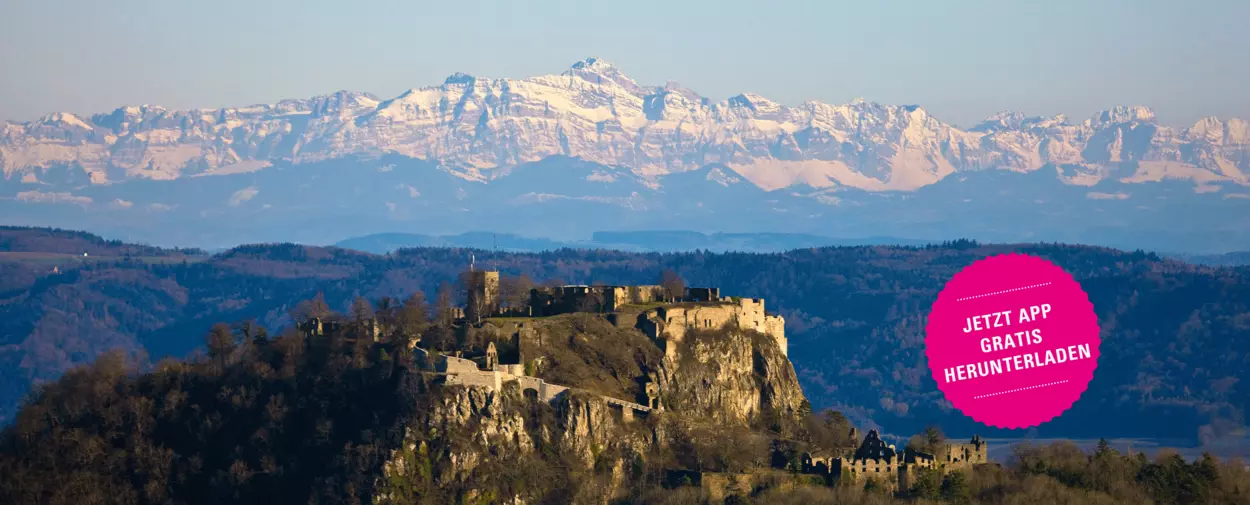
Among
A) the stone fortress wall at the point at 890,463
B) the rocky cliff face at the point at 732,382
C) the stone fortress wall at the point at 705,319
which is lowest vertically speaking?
the stone fortress wall at the point at 890,463

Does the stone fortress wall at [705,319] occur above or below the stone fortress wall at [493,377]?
above

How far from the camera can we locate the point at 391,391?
145m

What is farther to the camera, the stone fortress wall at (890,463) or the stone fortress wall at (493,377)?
the stone fortress wall at (890,463)

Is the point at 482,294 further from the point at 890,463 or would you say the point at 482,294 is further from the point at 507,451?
the point at 890,463

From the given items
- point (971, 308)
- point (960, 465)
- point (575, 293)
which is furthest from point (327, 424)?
point (971, 308)

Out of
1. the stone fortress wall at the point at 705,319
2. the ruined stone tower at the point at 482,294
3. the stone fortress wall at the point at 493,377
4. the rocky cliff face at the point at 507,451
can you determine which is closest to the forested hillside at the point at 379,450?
the rocky cliff face at the point at 507,451

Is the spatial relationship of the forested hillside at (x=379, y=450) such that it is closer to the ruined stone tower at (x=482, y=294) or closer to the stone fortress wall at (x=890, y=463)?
the stone fortress wall at (x=890, y=463)

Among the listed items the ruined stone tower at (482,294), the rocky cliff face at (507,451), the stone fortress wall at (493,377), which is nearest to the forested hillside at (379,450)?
the rocky cliff face at (507,451)

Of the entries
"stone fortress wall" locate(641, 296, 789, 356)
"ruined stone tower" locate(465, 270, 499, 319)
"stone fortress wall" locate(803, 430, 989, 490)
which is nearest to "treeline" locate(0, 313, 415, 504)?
"ruined stone tower" locate(465, 270, 499, 319)

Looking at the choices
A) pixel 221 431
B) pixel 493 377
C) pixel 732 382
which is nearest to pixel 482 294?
pixel 732 382

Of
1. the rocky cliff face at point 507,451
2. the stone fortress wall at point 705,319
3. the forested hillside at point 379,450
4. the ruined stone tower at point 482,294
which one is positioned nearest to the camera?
the rocky cliff face at point 507,451

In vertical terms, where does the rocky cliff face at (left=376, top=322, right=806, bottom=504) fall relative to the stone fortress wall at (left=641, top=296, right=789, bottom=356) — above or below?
below

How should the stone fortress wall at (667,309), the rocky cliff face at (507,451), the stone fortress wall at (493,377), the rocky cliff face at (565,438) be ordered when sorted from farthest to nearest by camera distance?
the stone fortress wall at (667,309) → the stone fortress wall at (493,377) → the rocky cliff face at (565,438) → the rocky cliff face at (507,451)

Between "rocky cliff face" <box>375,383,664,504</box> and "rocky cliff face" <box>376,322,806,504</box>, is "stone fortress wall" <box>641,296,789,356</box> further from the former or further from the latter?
"rocky cliff face" <box>375,383,664,504</box>
